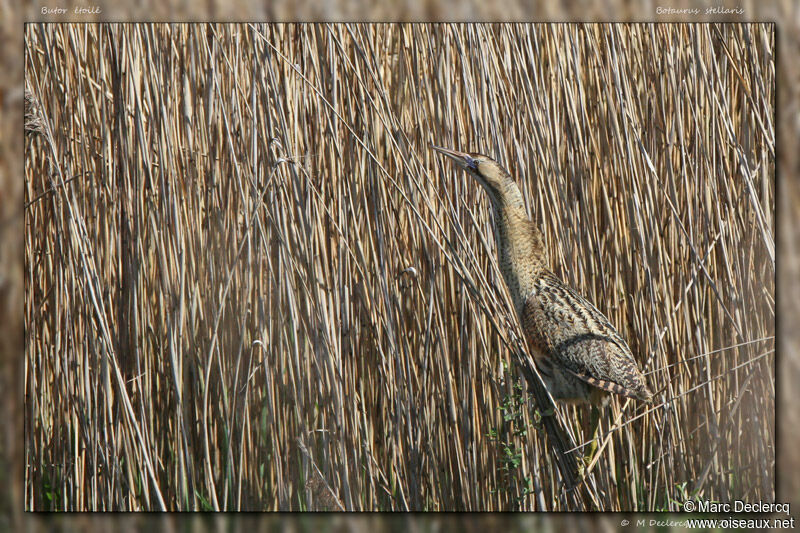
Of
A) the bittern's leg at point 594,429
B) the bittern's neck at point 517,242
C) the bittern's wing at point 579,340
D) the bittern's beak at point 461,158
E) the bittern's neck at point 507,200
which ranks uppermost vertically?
the bittern's beak at point 461,158

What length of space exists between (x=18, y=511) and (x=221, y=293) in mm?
778

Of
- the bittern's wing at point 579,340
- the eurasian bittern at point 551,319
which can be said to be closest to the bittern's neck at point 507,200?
the eurasian bittern at point 551,319

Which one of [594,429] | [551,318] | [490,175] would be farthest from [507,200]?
[594,429]

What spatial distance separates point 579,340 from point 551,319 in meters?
0.09

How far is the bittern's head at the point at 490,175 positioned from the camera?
180 cm

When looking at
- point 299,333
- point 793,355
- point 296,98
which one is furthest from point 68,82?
point 793,355

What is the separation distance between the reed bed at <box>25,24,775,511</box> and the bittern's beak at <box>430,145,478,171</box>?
0.03 m

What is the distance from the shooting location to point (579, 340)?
180cm

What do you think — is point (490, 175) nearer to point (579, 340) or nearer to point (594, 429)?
point (579, 340)

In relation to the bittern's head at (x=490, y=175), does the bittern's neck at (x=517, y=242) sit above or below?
below

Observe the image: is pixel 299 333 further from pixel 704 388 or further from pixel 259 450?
pixel 704 388

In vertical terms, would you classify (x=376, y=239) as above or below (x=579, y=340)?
above

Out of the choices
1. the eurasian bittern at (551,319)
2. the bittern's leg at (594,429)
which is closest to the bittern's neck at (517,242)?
the eurasian bittern at (551,319)

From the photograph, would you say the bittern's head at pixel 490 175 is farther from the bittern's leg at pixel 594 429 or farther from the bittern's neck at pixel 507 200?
the bittern's leg at pixel 594 429
